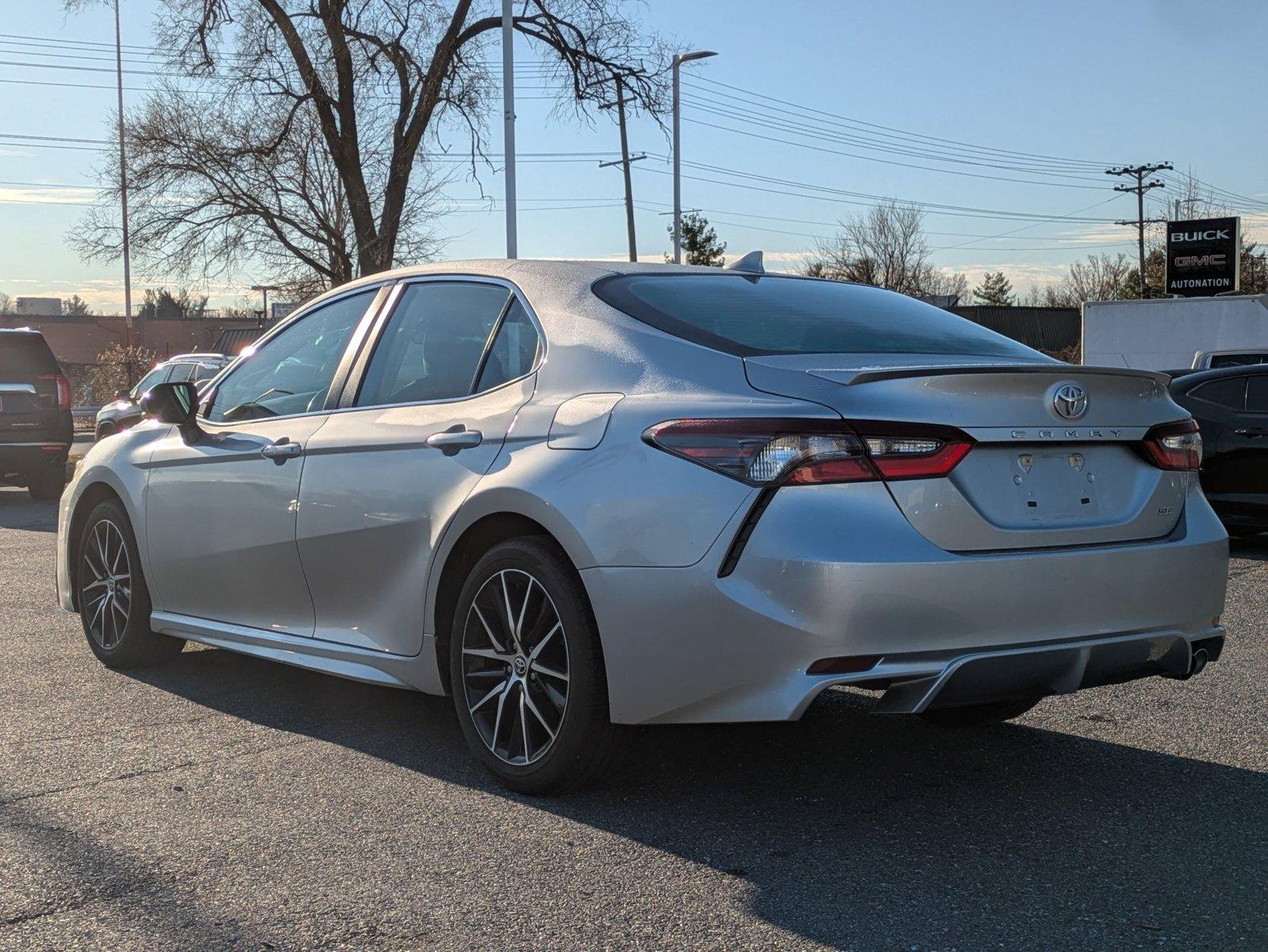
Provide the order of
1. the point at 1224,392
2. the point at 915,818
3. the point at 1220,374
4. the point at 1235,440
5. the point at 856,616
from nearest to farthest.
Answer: the point at 856,616 < the point at 915,818 < the point at 1235,440 < the point at 1224,392 < the point at 1220,374

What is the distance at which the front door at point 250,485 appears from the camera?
199 inches

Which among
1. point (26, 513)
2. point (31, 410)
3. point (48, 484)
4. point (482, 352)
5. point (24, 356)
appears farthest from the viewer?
point (48, 484)

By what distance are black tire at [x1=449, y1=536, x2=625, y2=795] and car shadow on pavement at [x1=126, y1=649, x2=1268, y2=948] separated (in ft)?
0.41

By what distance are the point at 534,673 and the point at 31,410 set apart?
12779mm

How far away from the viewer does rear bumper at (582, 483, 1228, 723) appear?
11.3ft

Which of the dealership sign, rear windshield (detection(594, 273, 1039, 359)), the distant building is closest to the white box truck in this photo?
the dealership sign

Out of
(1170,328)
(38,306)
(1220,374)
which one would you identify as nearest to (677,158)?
(1170,328)

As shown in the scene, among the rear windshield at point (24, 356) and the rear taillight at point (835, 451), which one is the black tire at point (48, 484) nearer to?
the rear windshield at point (24, 356)

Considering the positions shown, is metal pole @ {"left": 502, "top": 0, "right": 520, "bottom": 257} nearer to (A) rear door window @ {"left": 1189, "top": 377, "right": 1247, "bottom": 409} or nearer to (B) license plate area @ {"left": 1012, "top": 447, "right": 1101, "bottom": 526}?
(A) rear door window @ {"left": 1189, "top": 377, "right": 1247, "bottom": 409}

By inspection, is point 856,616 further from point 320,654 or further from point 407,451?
point 320,654

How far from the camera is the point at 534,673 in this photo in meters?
4.11

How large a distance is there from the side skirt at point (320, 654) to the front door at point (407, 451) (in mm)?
43

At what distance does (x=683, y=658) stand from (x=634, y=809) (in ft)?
2.07

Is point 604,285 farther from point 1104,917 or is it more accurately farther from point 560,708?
point 1104,917
